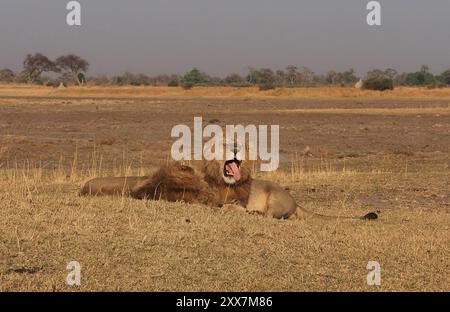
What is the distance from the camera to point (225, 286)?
5742 millimetres

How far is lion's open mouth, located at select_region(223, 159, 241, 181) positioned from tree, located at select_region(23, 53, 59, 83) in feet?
347

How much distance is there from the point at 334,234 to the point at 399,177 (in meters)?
6.77

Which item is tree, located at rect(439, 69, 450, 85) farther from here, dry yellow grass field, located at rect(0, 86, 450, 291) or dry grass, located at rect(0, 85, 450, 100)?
dry yellow grass field, located at rect(0, 86, 450, 291)

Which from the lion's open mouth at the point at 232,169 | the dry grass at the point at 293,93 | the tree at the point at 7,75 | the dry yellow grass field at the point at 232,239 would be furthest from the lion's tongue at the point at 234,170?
the tree at the point at 7,75

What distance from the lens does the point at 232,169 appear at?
926cm

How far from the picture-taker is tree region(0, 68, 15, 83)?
11581 cm

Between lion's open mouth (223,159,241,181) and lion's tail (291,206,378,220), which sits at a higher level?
lion's open mouth (223,159,241,181)

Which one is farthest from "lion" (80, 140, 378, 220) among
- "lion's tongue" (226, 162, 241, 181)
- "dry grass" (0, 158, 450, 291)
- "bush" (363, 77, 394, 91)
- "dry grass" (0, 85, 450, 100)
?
"bush" (363, 77, 394, 91)

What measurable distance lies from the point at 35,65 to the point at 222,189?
107012 mm

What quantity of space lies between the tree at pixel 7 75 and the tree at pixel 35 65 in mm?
3736

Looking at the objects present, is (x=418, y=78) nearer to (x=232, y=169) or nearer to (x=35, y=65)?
(x=35, y=65)
